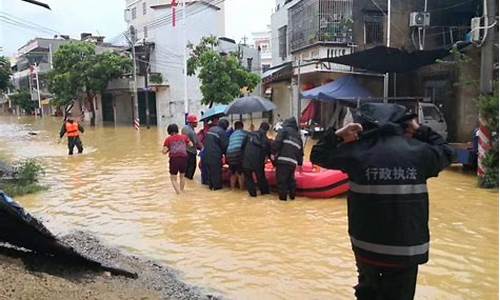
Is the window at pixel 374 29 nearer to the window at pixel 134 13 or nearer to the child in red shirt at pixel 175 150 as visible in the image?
the child in red shirt at pixel 175 150

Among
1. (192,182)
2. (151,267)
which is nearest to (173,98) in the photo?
(192,182)

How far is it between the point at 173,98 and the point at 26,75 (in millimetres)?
36890

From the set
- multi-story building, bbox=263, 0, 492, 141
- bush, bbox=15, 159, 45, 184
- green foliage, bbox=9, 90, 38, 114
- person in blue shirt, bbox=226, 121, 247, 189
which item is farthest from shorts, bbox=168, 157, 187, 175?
green foliage, bbox=9, 90, 38, 114

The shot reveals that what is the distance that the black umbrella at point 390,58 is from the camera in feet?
45.3

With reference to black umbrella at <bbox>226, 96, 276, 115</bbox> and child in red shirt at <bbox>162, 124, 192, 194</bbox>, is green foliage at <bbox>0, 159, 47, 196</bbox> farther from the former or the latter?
black umbrella at <bbox>226, 96, 276, 115</bbox>

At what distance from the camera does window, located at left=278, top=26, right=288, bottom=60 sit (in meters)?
28.0

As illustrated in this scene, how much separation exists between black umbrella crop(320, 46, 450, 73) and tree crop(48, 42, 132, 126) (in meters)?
25.0

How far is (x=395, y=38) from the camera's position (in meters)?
19.7

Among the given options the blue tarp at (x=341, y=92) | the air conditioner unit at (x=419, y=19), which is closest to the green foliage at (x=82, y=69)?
the blue tarp at (x=341, y=92)

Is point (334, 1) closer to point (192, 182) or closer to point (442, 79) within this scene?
point (442, 79)

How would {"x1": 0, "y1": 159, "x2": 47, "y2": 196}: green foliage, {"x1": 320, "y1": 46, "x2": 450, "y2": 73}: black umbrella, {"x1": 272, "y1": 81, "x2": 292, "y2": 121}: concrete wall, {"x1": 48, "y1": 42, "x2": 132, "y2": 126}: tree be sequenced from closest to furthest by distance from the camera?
1. {"x1": 0, "y1": 159, "x2": 47, "y2": 196}: green foliage
2. {"x1": 320, "y1": 46, "x2": 450, "y2": 73}: black umbrella
3. {"x1": 272, "y1": 81, "x2": 292, "y2": 121}: concrete wall
4. {"x1": 48, "y1": 42, "x2": 132, "y2": 126}: tree

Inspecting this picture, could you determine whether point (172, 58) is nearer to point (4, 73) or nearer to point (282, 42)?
point (282, 42)

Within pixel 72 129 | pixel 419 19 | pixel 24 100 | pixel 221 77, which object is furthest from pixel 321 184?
pixel 24 100

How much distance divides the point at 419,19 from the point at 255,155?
39.1ft
